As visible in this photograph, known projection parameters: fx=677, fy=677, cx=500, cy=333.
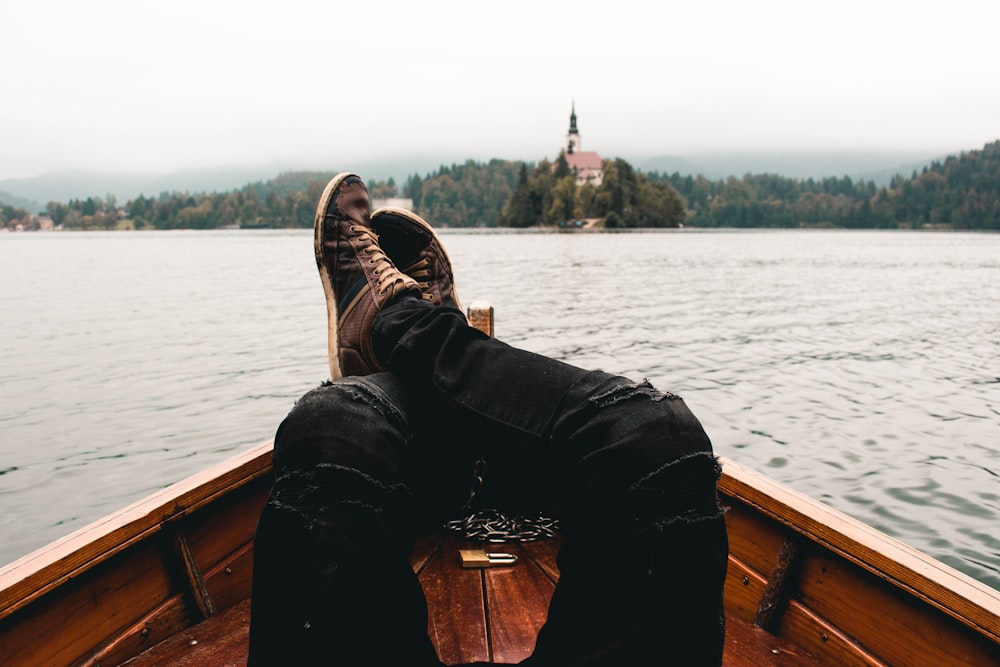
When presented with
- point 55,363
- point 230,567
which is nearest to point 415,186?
point 55,363

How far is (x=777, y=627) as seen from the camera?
2055 millimetres

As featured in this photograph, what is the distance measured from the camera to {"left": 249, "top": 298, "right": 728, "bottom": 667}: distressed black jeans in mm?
1112

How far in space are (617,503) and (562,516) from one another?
174mm

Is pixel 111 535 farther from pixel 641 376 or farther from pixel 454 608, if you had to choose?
pixel 641 376

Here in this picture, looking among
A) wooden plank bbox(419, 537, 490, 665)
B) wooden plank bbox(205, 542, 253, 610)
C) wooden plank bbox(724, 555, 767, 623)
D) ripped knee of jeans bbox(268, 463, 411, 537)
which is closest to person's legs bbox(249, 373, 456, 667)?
ripped knee of jeans bbox(268, 463, 411, 537)

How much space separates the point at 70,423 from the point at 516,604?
26.7 ft

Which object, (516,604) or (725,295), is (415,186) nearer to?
(725,295)

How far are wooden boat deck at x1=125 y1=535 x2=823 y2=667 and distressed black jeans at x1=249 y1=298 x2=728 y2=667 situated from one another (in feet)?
2.47

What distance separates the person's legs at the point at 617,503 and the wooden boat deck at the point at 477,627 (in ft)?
2.59

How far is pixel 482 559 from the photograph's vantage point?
2.47 m

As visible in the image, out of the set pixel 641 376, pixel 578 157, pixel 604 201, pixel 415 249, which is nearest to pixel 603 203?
pixel 604 201

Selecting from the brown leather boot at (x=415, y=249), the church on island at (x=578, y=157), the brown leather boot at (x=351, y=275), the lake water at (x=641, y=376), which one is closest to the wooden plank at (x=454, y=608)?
the brown leather boot at (x=351, y=275)

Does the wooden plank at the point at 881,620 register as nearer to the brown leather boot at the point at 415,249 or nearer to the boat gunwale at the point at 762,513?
the boat gunwale at the point at 762,513

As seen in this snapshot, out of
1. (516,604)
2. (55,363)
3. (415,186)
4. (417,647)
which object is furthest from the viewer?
(415,186)
